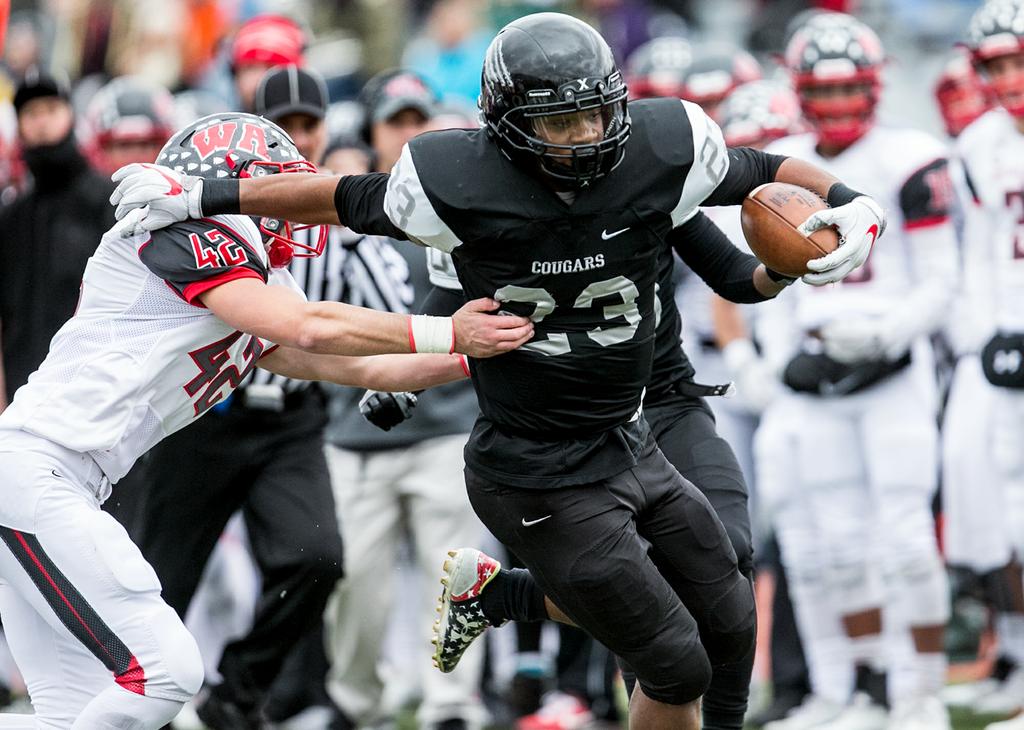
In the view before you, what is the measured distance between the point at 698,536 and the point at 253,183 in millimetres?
1479

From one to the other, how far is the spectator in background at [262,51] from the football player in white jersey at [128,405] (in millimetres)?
2989

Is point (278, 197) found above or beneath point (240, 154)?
beneath

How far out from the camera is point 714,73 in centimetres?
794

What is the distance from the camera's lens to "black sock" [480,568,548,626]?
5027mm

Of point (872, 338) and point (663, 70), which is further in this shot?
point (663, 70)

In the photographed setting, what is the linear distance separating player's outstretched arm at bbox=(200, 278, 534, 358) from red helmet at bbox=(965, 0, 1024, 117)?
299 cm

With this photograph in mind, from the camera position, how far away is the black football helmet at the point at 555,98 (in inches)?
161

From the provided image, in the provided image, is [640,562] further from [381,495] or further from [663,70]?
[663,70]

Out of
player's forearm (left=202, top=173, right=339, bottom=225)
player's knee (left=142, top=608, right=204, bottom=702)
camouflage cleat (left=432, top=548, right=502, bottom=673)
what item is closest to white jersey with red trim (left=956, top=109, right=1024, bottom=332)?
camouflage cleat (left=432, top=548, right=502, bottom=673)

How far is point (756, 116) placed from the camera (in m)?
7.38

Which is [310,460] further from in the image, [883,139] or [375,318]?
[883,139]

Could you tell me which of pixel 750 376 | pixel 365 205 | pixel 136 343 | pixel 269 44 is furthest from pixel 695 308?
pixel 136 343

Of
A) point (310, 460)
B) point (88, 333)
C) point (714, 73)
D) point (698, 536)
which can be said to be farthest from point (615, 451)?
point (714, 73)

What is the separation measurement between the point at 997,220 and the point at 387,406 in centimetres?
268
